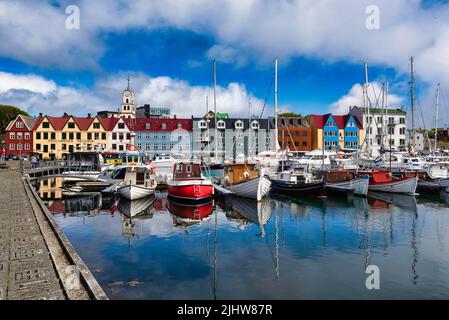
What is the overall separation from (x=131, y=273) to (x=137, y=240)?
17.3 ft

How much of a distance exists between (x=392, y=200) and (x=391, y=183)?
454cm

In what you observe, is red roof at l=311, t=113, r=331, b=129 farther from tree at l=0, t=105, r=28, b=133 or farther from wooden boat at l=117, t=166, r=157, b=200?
tree at l=0, t=105, r=28, b=133

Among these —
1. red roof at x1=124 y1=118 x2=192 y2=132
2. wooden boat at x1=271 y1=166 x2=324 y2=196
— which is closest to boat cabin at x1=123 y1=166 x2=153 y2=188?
wooden boat at x1=271 y1=166 x2=324 y2=196

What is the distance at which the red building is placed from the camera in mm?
81625

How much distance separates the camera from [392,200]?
33.2m

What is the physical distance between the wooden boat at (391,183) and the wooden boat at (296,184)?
6.38 meters

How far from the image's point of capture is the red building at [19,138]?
8162 centimetres

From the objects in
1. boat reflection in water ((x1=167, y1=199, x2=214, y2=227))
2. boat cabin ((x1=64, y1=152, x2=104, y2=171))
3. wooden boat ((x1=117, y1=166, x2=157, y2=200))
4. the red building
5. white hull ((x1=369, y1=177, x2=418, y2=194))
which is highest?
the red building

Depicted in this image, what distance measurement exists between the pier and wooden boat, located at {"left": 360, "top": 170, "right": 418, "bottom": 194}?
32608mm

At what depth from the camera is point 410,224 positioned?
22.6 m

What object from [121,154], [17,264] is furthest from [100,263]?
[121,154]

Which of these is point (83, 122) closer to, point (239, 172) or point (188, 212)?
point (239, 172)

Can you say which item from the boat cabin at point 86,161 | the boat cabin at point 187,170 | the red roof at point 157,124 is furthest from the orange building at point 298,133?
the boat cabin at point 187,170
